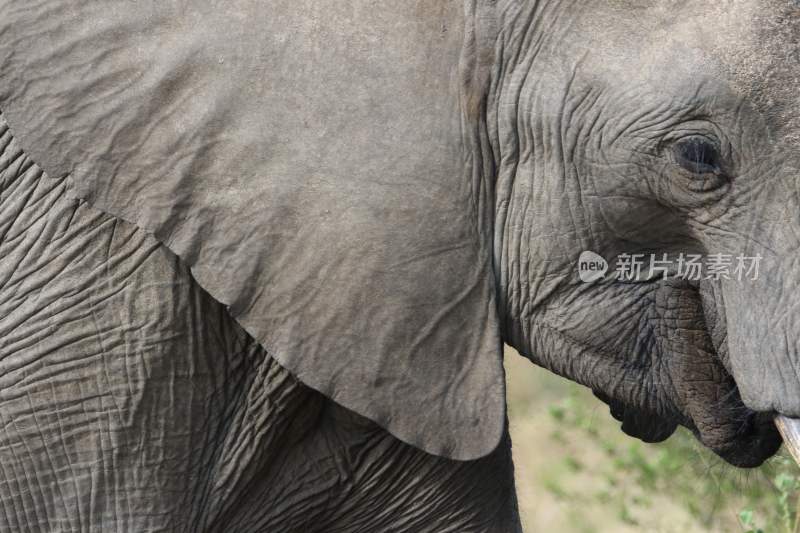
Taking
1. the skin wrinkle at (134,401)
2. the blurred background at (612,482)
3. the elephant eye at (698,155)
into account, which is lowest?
the blurred background at (612,482)

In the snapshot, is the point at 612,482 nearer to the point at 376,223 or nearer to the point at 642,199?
the point at 642,199

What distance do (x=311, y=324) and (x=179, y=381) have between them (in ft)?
1.03

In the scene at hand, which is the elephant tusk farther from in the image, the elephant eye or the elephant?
the elephant eye

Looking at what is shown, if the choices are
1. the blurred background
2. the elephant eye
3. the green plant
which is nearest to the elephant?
the elephant eye

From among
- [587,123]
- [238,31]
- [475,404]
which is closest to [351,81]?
[238,31]

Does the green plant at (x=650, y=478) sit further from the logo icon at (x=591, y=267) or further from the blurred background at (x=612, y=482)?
Result: the logo icon at (x=591, y=267)

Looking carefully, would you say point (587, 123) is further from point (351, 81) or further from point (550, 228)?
point (351, 81)

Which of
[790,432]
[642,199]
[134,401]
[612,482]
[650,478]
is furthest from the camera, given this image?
[612,482]

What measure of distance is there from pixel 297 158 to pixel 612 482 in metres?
3.45

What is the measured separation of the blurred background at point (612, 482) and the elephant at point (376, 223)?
79.3 inches

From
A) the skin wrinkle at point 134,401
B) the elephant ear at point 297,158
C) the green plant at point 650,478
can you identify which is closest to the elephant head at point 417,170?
the elephant ear at point 297,158

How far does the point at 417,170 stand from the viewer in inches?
119

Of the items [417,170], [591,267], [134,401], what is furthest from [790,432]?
[134,401]

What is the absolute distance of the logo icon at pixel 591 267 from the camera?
3.13 meters
